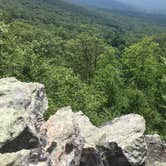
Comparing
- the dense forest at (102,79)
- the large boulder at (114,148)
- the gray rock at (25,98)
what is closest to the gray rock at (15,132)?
the gray rock at (25,98)

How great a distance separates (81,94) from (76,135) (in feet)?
113

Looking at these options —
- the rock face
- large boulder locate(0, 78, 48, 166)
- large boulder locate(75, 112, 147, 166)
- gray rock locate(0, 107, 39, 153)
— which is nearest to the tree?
the rock face

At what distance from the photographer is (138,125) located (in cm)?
3575

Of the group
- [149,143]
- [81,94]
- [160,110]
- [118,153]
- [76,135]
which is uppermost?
[76,135]

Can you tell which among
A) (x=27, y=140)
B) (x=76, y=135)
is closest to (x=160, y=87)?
(x=76, y=135)

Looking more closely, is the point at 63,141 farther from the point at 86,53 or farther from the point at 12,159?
the point at 86,53

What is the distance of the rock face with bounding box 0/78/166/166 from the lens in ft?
72.6

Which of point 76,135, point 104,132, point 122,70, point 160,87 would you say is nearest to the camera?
point 76,135

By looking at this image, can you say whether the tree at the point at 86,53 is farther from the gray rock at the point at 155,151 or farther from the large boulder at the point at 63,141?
the large boulder at the point at 63,141

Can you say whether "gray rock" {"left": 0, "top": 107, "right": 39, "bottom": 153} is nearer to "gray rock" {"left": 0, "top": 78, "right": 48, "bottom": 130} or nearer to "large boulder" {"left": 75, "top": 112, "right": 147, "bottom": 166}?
"gray rock" {"left": 0, "top": 78, "right": 48, "bottom": 130}

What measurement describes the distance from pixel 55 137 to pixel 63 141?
722mm

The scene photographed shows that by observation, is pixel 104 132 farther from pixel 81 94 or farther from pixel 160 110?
pixel 160 110

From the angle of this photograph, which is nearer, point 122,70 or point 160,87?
point 160,87

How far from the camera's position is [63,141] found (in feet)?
88.3
